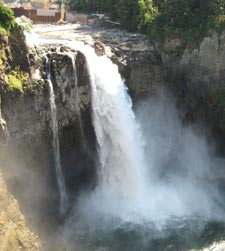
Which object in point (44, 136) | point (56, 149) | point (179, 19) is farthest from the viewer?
point (179, 19)

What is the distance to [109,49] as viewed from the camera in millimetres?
24688

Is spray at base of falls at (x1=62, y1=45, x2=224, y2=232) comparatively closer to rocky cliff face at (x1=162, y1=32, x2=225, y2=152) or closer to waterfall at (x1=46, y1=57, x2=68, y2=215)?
waterfall at (x1=46, y1=57, x2=68, y2=215)

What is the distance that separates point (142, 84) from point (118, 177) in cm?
570

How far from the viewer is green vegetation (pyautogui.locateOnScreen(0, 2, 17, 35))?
18.9 m

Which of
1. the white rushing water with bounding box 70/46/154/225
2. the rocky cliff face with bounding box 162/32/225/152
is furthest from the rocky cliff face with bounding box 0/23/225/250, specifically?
the white rushing water with bounding box 70/46/154/225

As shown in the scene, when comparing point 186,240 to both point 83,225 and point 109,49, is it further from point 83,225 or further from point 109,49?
point 109,49

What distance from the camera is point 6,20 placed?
19078 mm

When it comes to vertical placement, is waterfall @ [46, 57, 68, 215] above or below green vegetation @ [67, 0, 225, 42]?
below

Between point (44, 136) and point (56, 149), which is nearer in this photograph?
point (44, 136)

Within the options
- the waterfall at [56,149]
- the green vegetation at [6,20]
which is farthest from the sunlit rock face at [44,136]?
the green vegetation at [6,20]

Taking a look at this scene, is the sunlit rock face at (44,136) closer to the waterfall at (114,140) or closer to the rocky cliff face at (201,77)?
the waterfall at (114,140)

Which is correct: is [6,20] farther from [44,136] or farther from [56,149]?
[56,149]

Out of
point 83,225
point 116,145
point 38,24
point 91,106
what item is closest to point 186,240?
point 83,225

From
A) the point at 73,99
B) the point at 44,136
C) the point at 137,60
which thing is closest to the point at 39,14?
the point at 137,60
